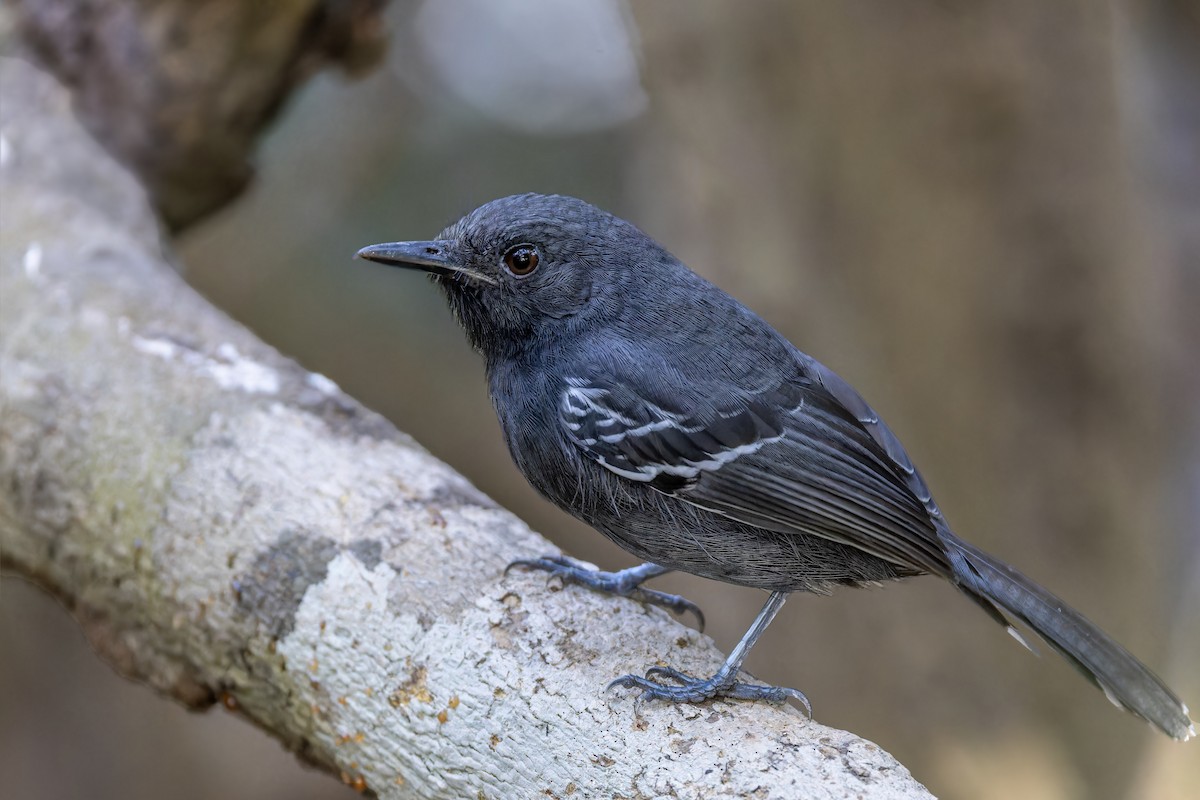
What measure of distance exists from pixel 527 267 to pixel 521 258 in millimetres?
31

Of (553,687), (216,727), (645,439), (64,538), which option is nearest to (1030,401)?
(645,439)

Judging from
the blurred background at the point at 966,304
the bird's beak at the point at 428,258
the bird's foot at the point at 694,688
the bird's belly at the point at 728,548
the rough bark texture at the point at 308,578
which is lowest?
the rough bark texture at the point at 308,578

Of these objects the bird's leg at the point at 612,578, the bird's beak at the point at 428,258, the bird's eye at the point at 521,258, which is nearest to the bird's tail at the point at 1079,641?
the bird's leg at the point at 612,578

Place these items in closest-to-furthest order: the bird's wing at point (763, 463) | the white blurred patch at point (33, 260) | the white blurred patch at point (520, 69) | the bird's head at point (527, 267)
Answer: the bird's wing at point (763, 463), the bird's head at point (527, 267), the white blurred patch at point (33, 260), the white blurred patch at point (520, 69)

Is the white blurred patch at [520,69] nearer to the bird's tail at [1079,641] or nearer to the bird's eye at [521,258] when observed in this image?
the bird's eye at [521,258]

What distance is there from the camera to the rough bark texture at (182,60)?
15.6ft

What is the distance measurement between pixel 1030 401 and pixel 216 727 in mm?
5567

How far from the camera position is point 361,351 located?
8977 millimetres

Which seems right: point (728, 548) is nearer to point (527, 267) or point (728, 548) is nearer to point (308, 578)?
point (527, 267)

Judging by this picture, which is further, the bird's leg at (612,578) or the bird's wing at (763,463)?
the bird's leg at (612,578)

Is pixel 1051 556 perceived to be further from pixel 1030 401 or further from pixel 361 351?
pixel 361 351

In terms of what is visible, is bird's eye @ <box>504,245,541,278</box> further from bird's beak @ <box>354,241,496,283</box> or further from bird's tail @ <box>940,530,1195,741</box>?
bird's tail @ <box>940,530,1195,741</box>

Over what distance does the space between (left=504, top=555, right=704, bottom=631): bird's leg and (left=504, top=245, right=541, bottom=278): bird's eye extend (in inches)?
31.8

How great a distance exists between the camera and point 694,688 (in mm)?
2564
